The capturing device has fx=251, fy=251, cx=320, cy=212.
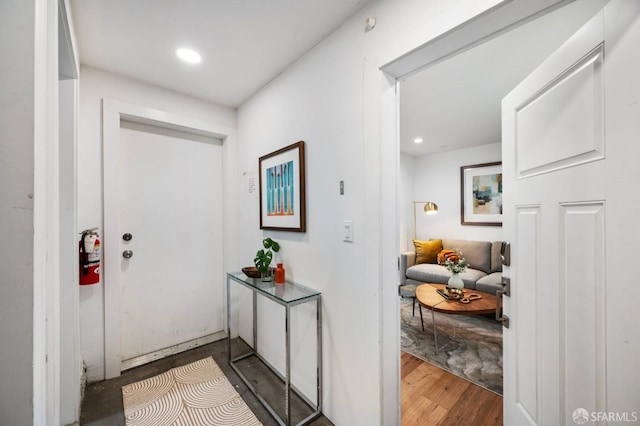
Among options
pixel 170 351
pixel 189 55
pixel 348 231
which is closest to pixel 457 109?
pixel 348 231

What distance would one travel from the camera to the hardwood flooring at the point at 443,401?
1571 millimetres

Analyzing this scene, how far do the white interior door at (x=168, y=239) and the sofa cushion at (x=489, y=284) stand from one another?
315cm

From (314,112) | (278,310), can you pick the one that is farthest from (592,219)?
(278,310)

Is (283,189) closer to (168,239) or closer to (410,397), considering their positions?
(168,239)

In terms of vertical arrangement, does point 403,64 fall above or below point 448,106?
below

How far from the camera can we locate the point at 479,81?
2119 mm

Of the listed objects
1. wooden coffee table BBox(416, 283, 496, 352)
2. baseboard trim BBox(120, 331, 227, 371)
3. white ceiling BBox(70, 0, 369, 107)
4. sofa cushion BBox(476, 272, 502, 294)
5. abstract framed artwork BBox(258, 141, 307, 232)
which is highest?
white ceiling BBox(70, 0, 369, 107)

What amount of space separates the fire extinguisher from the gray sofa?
3.78m

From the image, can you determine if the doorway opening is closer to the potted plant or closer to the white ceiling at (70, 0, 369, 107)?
the white ceiling at (70, 0, 369, 107)

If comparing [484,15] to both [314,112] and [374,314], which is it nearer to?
[314,112]

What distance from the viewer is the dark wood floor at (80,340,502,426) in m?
1.57

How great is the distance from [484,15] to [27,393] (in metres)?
1.75

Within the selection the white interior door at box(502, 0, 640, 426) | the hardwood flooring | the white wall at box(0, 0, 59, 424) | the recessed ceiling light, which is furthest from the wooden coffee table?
the recessed ceiling light

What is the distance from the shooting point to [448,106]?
8.61 feet
